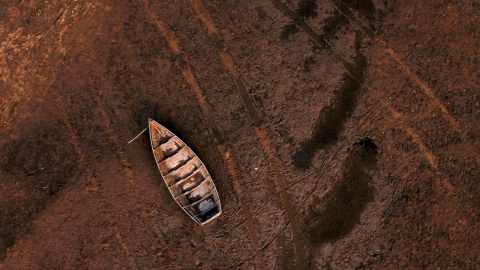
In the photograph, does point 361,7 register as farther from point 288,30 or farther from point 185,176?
point 185,176

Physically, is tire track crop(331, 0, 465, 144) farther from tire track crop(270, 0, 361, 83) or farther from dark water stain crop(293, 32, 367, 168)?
tire track crop(270, 0, 361, 83)

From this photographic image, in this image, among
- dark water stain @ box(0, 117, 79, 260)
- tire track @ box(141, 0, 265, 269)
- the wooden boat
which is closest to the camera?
the wooden boat

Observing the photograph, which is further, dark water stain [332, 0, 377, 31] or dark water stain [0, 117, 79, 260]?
dark water stain [332, 0, 377, 31]

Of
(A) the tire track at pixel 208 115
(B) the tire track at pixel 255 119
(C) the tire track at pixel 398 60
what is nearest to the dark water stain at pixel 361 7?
(C) the tire track at pixel 398 60

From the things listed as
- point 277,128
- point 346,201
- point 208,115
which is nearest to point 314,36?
point 277,128

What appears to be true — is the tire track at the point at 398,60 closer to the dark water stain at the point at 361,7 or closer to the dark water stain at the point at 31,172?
the dark water stain at the point at 361,7

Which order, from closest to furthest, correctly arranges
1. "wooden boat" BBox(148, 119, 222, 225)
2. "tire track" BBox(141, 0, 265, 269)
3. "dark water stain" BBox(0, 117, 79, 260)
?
1. "wooden boat" BBox(148, 119, 222, 225)
2. "dark water stain" BBox(0, 117, 79, 260)
3. "tire track" BBox(141, 0, 265, 269)

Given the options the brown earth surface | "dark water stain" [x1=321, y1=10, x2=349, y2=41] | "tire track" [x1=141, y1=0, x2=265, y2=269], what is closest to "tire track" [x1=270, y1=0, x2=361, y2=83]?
the brown earth surface
